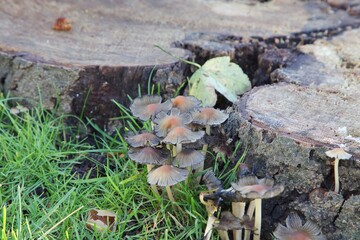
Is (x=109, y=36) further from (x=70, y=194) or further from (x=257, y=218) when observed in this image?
(x=257, y=218)

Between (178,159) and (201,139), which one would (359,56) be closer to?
(201,139)

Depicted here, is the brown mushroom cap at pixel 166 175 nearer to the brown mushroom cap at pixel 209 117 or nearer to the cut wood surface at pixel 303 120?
the brown mushroom cap at pixel 209 117

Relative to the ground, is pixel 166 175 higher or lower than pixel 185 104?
lower

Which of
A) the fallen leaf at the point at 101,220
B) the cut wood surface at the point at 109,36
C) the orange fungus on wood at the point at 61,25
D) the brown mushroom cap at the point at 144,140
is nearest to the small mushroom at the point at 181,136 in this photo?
the brown mushroom cap at the point at 144,140

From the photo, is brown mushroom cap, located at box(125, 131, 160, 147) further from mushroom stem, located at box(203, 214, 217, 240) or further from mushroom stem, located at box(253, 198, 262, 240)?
mushroom stem, located at box(253, 198, 262, 240)

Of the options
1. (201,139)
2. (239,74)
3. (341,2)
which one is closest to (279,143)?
(201,139)

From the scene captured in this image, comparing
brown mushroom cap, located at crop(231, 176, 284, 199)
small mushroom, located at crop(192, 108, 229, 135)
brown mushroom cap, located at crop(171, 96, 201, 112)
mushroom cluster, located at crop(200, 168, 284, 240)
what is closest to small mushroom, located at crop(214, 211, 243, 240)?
mushroom cluster, located at crop(200, 168, 284, 240)

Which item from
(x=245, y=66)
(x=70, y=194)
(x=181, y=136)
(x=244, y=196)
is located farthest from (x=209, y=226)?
(x=245, y=66)
